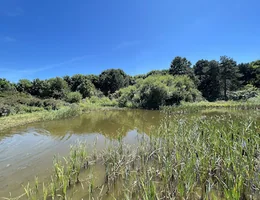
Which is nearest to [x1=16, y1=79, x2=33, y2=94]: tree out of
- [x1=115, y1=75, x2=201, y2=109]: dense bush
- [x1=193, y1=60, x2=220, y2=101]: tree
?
[x1=115, y1=75, x2=201, y2=109]: dense bush

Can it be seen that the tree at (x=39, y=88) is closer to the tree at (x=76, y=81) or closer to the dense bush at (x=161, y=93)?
the tree at (x=76, y=81)

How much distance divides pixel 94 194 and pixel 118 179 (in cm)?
56

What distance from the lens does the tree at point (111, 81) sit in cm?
3591

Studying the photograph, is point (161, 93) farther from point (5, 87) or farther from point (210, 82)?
point (5, 87)

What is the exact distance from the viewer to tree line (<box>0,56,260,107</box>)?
19953mm

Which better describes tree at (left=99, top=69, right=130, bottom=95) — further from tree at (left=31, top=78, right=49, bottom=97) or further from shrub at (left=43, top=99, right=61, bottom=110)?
shrub at (left=43, top=99, right=61, bottom=110)

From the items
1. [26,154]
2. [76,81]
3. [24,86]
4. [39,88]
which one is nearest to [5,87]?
[24,86]

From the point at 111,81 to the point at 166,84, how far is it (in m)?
17.9

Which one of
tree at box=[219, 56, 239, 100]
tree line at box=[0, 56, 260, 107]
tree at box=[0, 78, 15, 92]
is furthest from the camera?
tree at box=[219, 56, 239, 100]

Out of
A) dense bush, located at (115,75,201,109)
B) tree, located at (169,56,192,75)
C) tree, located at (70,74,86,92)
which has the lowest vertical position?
dense bush, located at (115,75,201,109)

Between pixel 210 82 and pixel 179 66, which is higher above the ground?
pixel 179 66

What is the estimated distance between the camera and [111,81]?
36.2m

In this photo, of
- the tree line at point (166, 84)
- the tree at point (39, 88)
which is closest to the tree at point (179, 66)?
the tree line at point (166, 84)

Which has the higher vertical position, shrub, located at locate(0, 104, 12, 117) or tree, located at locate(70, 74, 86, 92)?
tree, located at locate(70, 74, 86, 92)
